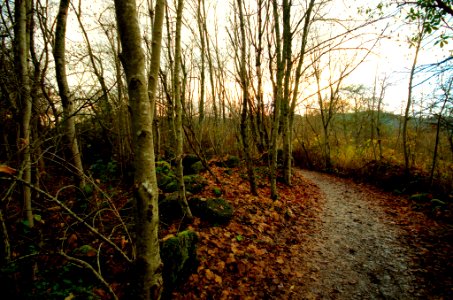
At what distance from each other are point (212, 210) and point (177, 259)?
62.1 inches

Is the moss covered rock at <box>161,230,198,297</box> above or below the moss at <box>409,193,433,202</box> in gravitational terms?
above

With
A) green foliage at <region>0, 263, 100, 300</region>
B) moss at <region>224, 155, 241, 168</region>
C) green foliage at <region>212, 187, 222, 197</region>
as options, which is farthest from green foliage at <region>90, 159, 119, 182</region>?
green foliage at <region>0, 263, 100, 300</region>

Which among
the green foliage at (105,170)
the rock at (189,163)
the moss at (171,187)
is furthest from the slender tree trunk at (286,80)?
the green foliage at (105,170)

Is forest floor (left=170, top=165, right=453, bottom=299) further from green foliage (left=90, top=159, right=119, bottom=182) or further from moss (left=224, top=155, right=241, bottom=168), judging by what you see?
green foliage (left=90, top=159, right=119, bottom=182)

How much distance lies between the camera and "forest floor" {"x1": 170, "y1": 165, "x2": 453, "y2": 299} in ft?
9.77

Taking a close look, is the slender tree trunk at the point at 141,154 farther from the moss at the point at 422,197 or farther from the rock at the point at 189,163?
the moss at the point at 422,197

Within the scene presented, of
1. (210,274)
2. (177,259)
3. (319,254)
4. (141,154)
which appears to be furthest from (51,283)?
(319,254)

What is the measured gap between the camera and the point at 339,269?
3.46 meters

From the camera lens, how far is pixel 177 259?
2.82 m

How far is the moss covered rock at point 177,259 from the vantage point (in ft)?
8.91

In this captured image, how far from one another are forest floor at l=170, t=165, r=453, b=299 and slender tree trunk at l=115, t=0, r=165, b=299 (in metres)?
1.55

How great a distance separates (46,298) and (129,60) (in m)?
2.81

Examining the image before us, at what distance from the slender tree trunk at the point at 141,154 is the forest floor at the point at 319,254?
1.55 meters

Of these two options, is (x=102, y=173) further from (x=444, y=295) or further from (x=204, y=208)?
(x=444, y=295)
